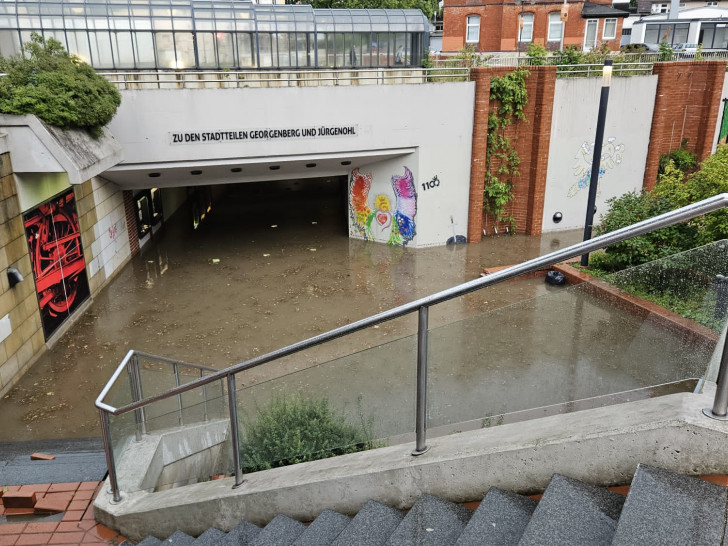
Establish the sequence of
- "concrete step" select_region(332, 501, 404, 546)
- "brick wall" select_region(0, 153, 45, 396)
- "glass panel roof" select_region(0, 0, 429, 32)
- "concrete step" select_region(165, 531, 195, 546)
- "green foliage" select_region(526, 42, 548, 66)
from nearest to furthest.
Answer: "concrete step" select_region(332, 501, 404, 546), "concrete step" select_region(165, 531, 195, 546), "brick wall" select_region(0, 153, 45, 396), "glass panel roof" select_region(0, 0, 429, 32), "green foliage" select_region(526, 42, 548, 66)

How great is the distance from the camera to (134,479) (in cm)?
434

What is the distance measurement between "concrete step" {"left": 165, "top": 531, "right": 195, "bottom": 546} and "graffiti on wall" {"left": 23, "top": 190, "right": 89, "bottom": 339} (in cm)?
738

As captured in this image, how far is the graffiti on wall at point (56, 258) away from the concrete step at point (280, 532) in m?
8.07

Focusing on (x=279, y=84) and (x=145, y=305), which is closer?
(x=145, y=305)

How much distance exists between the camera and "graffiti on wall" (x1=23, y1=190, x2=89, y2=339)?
9.71 m

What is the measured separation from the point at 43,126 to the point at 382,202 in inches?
362

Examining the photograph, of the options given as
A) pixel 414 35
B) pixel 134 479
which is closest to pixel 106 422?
pixel 134 479

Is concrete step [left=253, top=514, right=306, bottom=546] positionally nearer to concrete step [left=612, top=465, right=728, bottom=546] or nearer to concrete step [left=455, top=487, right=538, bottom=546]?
concrete step [left=455, top=487, right=538, bottom=546]

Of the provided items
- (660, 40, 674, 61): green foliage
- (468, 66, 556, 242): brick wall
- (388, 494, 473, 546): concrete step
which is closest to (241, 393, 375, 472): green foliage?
(388, 494, 473, 546): concrete step

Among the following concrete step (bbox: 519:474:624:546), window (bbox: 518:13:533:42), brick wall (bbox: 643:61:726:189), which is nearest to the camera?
concrete step (bbox: 519:474:624:546)

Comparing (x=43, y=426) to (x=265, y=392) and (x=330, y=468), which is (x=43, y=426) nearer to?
(x=265, y=392)

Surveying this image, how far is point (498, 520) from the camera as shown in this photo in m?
2.51

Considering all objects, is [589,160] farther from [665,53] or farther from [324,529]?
[324,529]

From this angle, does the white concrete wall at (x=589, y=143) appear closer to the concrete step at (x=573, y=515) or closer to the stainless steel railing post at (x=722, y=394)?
the stainless steel railing post at (x=722, y=394)
